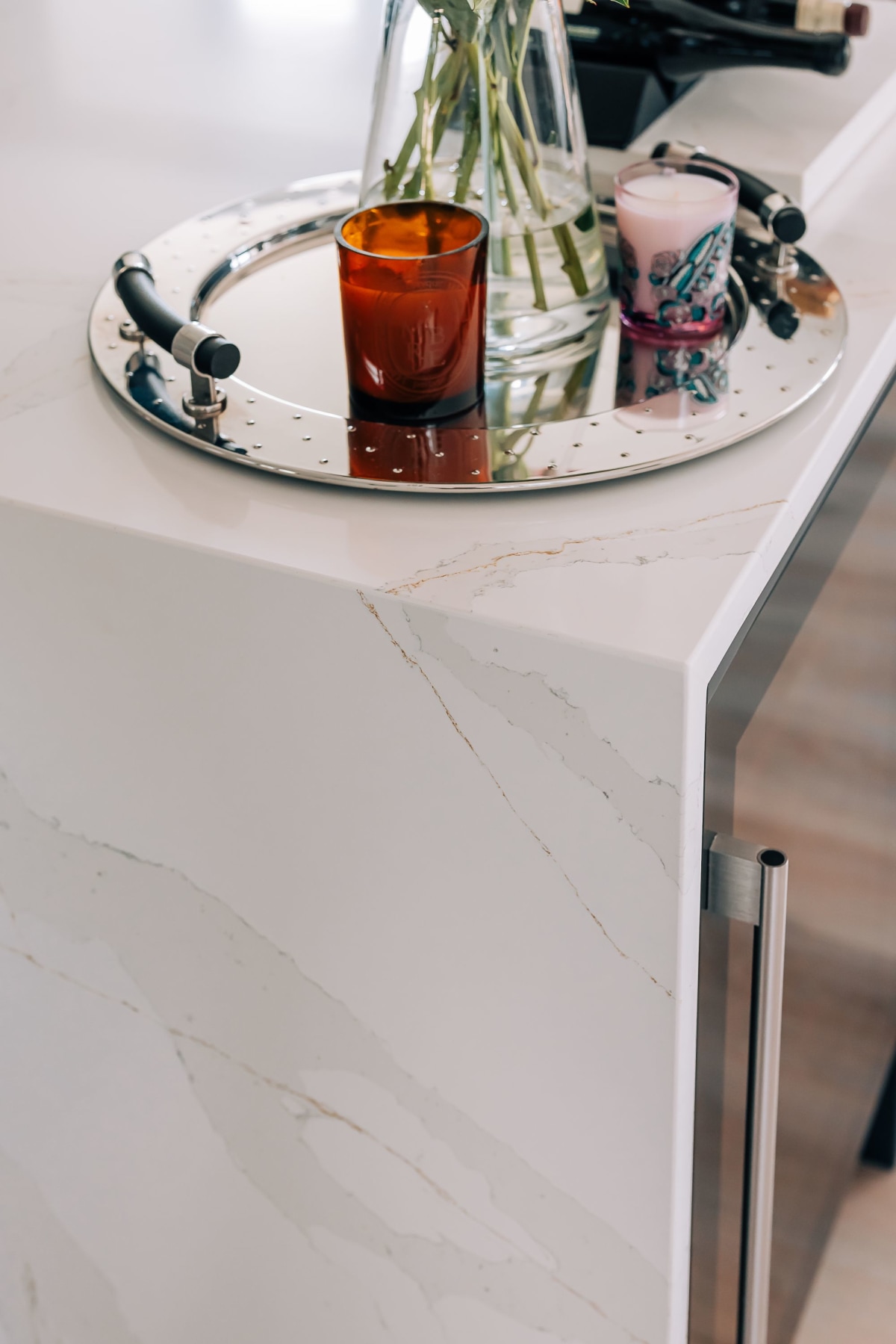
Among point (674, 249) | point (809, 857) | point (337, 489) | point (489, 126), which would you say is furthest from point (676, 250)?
point (809, 857)

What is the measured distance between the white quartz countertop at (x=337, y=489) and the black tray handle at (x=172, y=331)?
0.13ft

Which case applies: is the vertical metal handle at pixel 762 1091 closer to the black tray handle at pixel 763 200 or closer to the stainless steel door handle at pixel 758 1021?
the stainless steel door handle at pixel 758 1021

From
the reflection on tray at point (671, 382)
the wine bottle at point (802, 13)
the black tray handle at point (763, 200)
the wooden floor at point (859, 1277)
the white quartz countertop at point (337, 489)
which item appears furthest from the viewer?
the wooden floor at point (859, 1277)

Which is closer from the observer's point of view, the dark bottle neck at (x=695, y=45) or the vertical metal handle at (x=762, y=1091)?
the vertical metal handle at (x=762, y=1091)

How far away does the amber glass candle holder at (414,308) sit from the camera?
22.6 inches

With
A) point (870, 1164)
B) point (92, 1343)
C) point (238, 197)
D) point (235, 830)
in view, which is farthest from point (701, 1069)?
point (870, 1164)

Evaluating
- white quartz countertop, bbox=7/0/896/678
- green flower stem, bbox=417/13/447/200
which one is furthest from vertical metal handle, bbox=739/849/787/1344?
green flower stem, bbox=417/13/447/200

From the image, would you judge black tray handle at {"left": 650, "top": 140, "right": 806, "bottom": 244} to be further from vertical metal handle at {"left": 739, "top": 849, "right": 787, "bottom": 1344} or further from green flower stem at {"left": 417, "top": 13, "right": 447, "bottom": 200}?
vertical metal handle at {"left": 739, "top": 849, "right": 787, "bottom": 1344}

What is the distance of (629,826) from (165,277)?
42 centimetres

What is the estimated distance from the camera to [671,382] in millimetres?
646

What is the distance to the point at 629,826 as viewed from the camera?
1.64 ft

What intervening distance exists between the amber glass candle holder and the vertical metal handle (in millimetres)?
249

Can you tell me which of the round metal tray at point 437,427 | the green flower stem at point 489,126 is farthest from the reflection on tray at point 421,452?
the green flower stem at point 489,126

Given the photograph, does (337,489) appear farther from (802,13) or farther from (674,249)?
(802,13)
